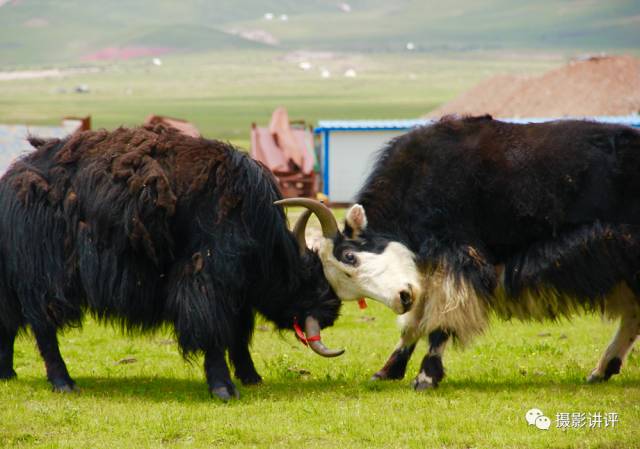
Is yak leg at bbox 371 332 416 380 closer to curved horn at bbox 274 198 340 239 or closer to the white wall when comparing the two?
curved horn at bbox 274 198 340 239

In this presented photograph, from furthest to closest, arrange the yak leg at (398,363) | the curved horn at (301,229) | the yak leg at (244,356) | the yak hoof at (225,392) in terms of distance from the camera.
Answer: the yak leg at (398,363)
the yak leg at (244,356)
the curved horn at (301,229)
the yak hoof at (225,392)

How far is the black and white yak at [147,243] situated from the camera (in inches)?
273

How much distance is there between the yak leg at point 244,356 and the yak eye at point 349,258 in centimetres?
75

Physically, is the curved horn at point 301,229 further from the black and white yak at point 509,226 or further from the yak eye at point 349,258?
the yak eye at point 349,258

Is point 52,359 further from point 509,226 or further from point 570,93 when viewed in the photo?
point 570,93

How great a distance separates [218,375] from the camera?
6988 millimetres

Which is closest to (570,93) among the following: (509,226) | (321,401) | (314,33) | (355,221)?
(509,226)

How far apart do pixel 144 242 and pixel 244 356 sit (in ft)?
4.00

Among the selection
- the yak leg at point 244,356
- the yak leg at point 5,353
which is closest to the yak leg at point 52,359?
the yak leg at point 5,353

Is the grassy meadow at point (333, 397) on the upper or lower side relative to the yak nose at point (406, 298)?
lower

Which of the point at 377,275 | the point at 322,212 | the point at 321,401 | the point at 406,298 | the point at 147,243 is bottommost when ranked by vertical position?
the point at 321,401

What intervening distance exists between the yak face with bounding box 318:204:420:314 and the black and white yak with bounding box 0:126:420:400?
0.13m

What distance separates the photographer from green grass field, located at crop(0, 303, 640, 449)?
18.9ft

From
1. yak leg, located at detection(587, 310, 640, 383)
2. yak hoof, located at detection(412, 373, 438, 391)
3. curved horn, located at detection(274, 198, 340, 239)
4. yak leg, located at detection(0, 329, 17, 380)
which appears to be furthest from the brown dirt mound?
yak leg, located at detection(0, 329, 17, 380)
